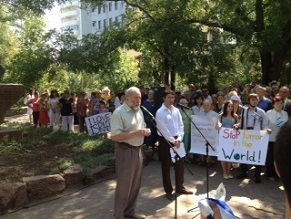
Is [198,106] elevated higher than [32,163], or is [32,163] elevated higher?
[198,106]

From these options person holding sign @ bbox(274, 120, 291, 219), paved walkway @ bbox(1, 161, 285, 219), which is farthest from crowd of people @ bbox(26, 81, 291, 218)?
paved walkway @ bbox(1, 161, 285, 219)

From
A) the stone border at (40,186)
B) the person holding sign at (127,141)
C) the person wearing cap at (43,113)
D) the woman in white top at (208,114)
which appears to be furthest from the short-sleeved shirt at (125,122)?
the person wearing cap at (43,113)

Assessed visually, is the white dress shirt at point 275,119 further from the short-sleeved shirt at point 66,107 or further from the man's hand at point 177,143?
the short-sleeved shirt at point 66,107

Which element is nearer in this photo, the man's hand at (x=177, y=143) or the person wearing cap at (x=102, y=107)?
the man's hand at (x=177, y=143)

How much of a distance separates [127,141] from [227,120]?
Result: 3515mm

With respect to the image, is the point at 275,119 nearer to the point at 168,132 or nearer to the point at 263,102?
the point at 263,102

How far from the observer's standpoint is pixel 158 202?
6.55m

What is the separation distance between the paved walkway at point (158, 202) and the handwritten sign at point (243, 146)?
18.3 inches

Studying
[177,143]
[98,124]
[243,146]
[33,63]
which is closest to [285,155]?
[177,143]

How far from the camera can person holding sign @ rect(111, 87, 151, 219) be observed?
17.1 feet

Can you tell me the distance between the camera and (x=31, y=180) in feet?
21.5

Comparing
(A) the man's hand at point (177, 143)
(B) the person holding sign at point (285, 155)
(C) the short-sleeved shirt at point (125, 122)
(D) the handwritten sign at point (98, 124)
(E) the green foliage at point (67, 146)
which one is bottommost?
(E) the green foliage at point (67, 146)

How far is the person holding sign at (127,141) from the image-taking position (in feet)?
17.1

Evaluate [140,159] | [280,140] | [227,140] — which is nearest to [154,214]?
[140,159]
